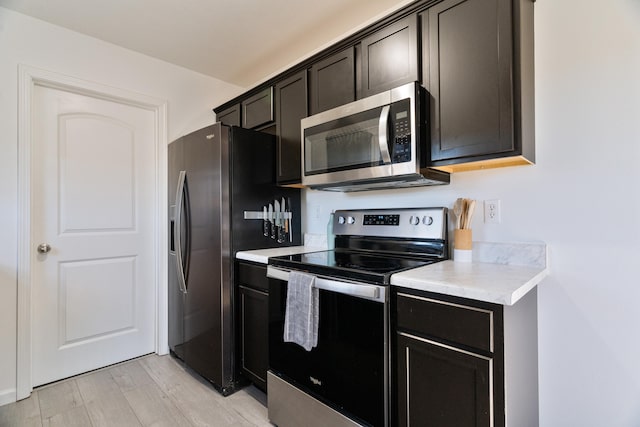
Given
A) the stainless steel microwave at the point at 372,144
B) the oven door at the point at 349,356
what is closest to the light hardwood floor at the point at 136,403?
the oven door at the point at 349,356

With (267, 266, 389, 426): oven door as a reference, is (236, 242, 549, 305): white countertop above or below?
above

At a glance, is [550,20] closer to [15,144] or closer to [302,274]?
[302,274]

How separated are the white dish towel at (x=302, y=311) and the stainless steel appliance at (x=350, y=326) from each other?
3 centimetres

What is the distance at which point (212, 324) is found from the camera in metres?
2.09

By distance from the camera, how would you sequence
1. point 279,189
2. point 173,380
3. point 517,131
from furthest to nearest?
point 279,189
point 173,380
point 517,131

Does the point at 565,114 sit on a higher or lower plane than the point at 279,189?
higher

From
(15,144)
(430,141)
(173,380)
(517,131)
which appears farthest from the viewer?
(173,380)

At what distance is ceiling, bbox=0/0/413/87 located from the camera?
1.98 m

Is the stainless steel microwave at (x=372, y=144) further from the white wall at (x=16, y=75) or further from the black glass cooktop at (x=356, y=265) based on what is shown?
the white wall at (x=16, y=75)

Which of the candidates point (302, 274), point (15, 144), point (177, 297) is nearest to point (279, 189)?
point (302, 274)

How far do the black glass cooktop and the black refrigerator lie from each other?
50cm

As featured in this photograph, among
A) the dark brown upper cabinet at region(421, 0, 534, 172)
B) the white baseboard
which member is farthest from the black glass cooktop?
the white baseboard

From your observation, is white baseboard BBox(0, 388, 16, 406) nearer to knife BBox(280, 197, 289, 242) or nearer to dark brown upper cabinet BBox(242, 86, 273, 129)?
knife BBox(280, 197, 289, 242)

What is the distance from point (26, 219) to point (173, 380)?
146cm
